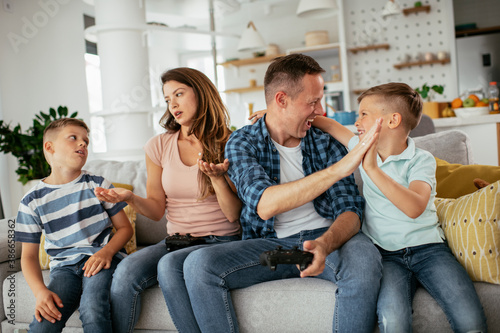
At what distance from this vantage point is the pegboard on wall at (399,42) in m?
6.86

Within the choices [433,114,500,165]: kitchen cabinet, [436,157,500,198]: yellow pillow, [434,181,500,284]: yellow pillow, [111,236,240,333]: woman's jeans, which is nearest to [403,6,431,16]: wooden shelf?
[433,114,500,165]: kitchen cabinet

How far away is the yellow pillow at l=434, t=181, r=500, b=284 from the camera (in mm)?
1421

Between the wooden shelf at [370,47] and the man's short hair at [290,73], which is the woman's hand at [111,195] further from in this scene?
the wooden shelf at [370,47]

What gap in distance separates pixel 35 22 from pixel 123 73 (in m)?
1.78

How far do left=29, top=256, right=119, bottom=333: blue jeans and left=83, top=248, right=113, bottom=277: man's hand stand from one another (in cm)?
2

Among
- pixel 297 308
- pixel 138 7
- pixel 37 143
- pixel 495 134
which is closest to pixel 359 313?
pixel 297 308

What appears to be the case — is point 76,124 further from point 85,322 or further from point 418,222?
point 418,222

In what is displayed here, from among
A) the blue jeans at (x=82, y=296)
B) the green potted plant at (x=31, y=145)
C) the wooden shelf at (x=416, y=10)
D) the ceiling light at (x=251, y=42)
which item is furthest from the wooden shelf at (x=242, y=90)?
the blue jeans at (x=82, y=296)

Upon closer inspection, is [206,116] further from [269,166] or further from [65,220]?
[65,220]

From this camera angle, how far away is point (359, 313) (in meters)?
1.33

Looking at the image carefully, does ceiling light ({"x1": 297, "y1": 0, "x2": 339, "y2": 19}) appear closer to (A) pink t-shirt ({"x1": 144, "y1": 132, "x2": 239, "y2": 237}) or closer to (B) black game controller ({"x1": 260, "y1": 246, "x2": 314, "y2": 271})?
(A) pink t-shirt ({"x1": 144, "y1": 132, "x2": 239, "y2": 237})

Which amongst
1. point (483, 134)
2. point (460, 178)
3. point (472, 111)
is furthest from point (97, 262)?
point (472, 111)

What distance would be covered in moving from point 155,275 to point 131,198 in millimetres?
293

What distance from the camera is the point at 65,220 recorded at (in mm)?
1786
